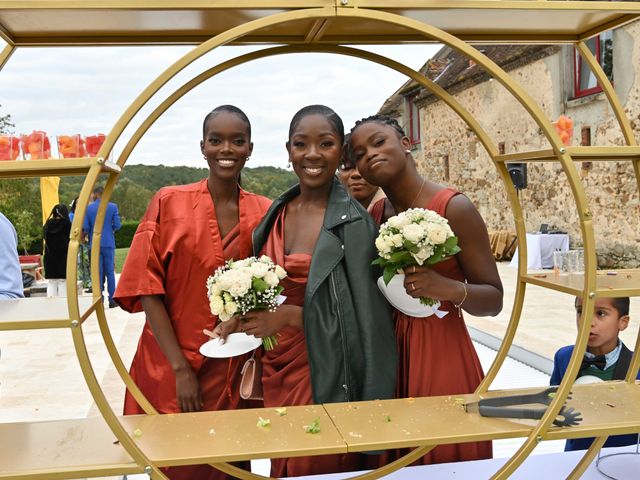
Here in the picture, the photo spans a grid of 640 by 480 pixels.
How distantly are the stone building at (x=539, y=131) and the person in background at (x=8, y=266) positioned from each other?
710 cm

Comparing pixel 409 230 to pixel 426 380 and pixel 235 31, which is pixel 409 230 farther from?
pixel 235 31

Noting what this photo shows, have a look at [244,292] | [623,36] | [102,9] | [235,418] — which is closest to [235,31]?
[102,9]

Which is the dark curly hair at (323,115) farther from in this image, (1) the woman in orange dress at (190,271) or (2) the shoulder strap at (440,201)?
(2) the shoulder strap at (440,201)

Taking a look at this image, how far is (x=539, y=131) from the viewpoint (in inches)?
659

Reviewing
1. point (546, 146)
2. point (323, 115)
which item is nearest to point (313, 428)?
point (323, 115)

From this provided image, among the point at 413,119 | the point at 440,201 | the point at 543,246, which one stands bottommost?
the point at 543,246

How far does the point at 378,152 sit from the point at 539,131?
1525 cm

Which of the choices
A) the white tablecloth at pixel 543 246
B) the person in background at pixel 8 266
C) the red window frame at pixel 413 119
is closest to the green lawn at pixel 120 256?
the red window frame at pixel 413 119

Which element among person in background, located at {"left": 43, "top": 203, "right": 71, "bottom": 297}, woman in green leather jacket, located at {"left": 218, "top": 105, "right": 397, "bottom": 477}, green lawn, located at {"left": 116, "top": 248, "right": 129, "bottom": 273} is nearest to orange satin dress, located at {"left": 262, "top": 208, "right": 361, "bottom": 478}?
woman in green leather jacket, located at {"left": 218, "top": 105, "right": 397, "bottom": 477}

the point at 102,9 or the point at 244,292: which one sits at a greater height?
the point at 102,9

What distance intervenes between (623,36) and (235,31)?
13.1m

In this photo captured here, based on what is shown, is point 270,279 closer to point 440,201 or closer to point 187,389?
point 187,389

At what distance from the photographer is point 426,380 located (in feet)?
8.87

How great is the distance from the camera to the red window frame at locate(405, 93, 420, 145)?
2473 centimetres
